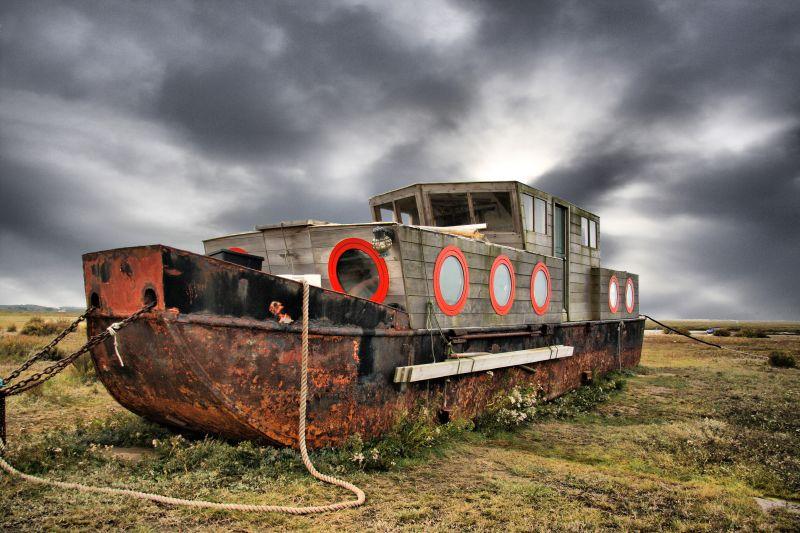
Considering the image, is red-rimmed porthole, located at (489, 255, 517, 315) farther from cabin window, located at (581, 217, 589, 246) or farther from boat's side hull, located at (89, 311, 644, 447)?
cabin window, located at (581, 217, 589, 246)

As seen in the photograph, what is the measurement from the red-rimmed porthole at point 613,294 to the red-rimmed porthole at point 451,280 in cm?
658

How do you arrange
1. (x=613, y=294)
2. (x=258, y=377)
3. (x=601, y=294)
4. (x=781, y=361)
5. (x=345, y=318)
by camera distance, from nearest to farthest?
(x=258, y=377) → (x=345, y=318) → (x=601, y=294) → (x=613, y=294) → (x=781, y=361)

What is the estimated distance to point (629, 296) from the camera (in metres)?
13.0

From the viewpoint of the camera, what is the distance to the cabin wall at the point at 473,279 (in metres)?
5.41

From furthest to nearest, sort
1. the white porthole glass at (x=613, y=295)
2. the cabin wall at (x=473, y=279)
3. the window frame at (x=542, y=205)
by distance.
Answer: the white porthole glass at (x=613, y=295) < the window frame at (x=542, y=205) < the cabin wall at (x=473, y=279)

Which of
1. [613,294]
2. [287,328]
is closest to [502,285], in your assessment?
[287,328]

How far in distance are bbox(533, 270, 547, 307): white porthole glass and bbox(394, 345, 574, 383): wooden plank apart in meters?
0.75

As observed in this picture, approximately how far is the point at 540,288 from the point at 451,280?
9.07ft

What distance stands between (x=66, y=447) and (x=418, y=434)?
3168 mm

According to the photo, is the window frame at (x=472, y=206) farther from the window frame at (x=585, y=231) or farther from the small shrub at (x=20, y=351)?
the small shrub at (x=20, y=351)

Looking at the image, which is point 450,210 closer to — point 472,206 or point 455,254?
point 472,206

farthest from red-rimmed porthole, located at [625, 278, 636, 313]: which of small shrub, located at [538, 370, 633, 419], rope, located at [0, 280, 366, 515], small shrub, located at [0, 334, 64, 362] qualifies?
small shrub, located at [0, 334, 64, 362]

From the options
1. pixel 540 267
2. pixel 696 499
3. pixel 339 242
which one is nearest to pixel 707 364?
pixel 540 267

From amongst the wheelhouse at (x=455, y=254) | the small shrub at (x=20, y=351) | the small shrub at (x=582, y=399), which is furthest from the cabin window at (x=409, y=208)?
the small shrub at (x=20, y=351)
